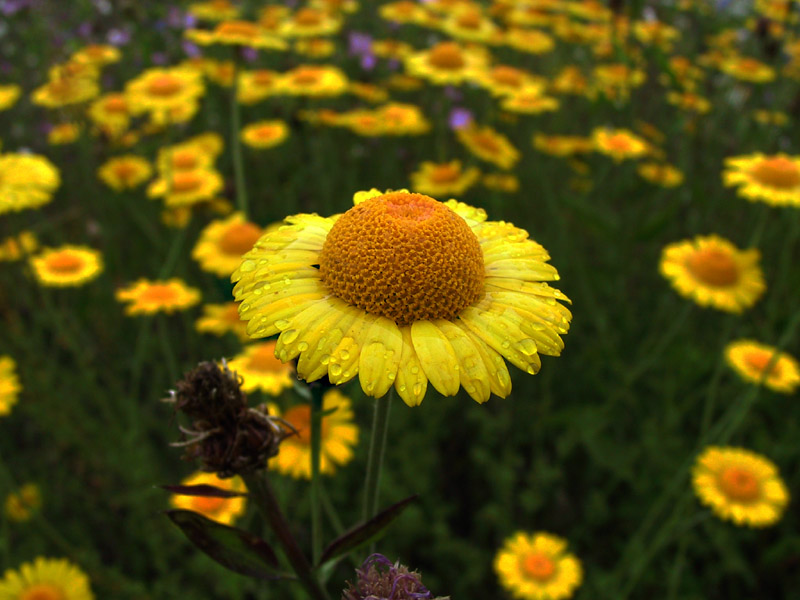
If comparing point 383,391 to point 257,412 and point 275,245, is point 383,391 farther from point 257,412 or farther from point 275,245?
point 275,245

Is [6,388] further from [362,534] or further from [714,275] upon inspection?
[714,275]

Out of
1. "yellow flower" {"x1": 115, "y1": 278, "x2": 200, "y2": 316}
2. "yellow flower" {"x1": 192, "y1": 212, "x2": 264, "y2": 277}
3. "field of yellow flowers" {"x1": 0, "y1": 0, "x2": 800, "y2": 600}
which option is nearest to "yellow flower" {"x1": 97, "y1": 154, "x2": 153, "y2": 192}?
"field of yellow flowers" {"x1": 0, "y1": 0, "x2": 800, "y2": 600}

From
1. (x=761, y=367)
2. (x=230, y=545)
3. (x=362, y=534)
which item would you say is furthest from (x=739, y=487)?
(x=230, y=545)

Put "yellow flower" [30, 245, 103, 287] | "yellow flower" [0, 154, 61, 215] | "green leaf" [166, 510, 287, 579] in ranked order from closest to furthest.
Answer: "green leaf" [166, 510, 287, 579], "yellow flower" [0, 154, 61, 215], "yellow flower" [30, 245, 103, 287]

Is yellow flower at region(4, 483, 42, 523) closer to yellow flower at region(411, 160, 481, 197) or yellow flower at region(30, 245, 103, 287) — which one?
yellow flower at region(30, 245, 103, 287)

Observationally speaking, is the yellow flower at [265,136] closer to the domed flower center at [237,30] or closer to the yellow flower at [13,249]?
the domed flower center at [237,30]

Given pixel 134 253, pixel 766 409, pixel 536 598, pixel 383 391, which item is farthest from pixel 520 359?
pixel 134 253

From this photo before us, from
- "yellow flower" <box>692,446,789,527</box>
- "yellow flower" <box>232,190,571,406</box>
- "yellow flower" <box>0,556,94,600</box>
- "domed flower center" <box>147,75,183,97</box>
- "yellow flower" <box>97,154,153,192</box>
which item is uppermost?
"yellow flower" <box>232,190,571,406</box>
